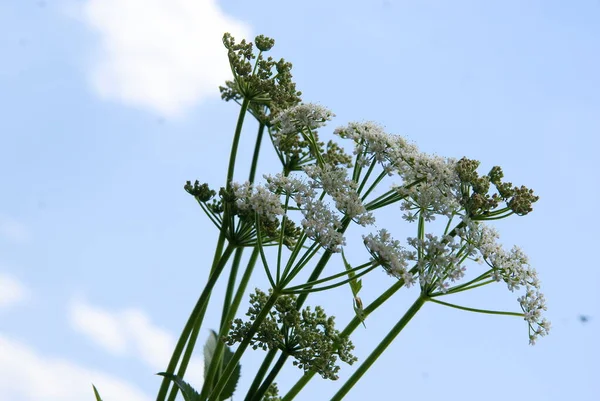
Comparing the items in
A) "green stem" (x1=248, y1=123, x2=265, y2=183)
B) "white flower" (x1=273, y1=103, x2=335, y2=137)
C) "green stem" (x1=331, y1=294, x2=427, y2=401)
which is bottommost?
"green stem" (x1=331, y1=294, x2=427, y2=401)

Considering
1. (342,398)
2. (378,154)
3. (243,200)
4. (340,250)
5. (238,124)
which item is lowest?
(342,398)

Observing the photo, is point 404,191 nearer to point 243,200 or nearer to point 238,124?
point 243,200

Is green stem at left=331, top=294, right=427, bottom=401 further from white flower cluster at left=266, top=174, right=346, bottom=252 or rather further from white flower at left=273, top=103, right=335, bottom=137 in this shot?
white flower at left=273, top=103, right=335, bottom=137

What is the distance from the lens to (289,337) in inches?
179

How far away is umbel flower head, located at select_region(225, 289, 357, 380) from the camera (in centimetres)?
445

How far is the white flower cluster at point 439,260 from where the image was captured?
14.7ft

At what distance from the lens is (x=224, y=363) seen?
17.3 feet

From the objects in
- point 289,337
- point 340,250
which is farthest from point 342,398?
point 340,250

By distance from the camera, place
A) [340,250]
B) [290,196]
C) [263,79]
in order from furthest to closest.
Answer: [263,79] < [290,196] < [340,250]

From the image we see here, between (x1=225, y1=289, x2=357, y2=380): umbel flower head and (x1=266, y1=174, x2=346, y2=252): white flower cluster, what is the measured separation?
46 centimetres

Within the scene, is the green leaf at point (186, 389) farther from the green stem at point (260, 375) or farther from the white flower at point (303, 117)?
the white flower at point (303, 117)

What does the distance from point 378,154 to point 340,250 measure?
748 mm

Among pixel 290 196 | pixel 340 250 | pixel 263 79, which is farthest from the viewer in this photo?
pixel 263 79

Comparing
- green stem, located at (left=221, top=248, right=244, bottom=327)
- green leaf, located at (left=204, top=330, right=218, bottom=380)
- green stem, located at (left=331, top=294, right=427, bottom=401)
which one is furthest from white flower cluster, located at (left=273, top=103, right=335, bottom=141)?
green leaf, located at (left=204, top=330, right=218, bottom=380)
